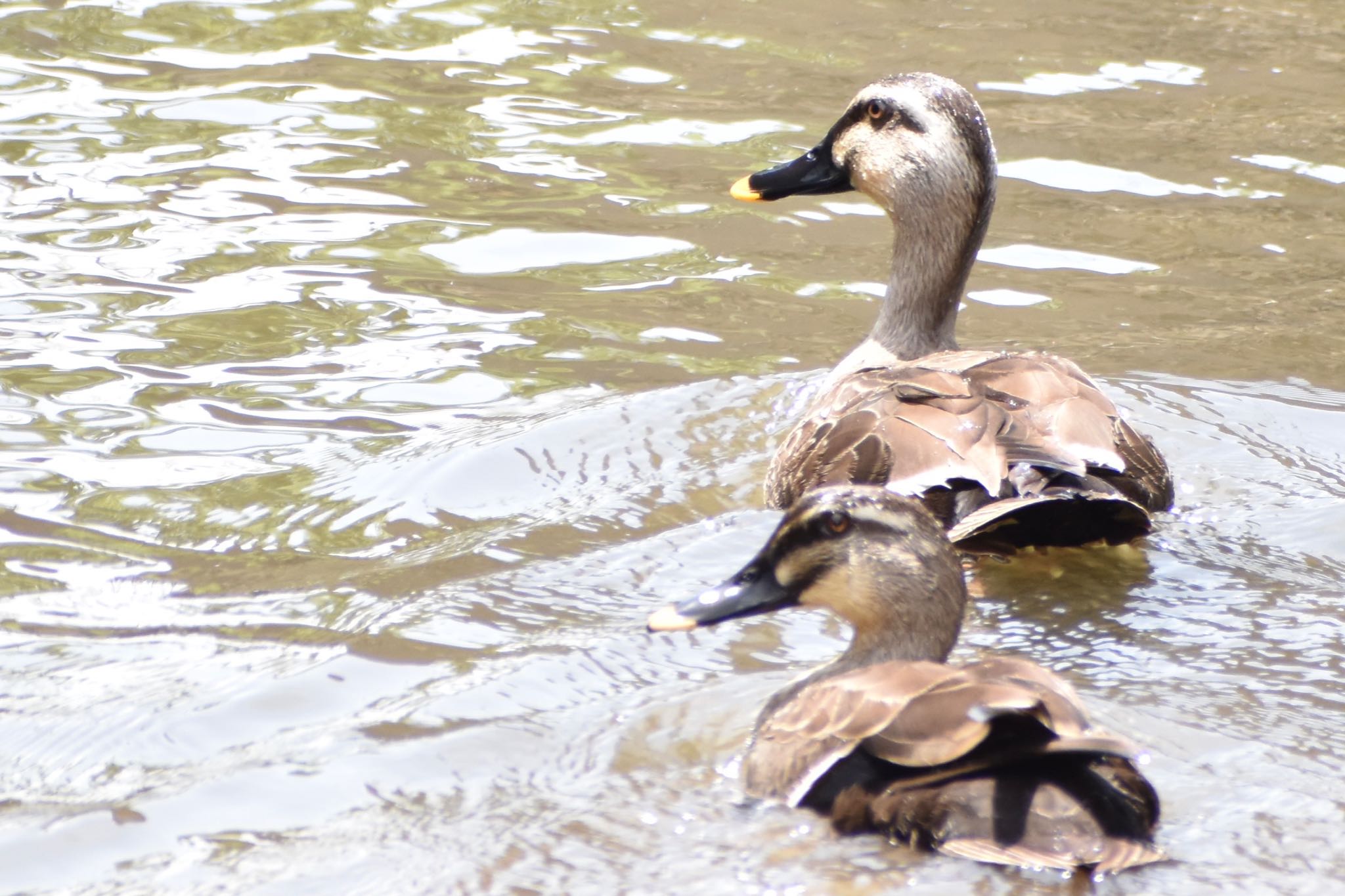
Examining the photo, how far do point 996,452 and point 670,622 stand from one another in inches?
59.7

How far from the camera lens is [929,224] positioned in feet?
25.2

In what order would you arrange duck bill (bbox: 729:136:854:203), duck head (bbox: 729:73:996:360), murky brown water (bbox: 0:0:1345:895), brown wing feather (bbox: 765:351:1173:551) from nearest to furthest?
murky brown water (bbox: 0:0:1345:895)
brown wing feather (bbox: 765:351:1173:551)
duck head (bbox: 729:73:996:360)
duck bill (bbox: 729:136:854:203)

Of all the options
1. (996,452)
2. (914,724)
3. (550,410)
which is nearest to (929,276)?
(550,410)

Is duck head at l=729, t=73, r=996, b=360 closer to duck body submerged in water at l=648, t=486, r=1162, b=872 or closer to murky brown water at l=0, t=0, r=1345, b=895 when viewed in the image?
murky brown water at l=0, t=0, r=1345, b=895

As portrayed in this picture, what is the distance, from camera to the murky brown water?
4.60m

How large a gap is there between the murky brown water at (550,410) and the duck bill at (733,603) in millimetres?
328

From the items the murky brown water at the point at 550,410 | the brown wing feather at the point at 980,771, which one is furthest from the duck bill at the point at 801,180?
the brown wing feather at the point at 980,771

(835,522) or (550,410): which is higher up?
(835,522)

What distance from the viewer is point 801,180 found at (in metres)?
8.18

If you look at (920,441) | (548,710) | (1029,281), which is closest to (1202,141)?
(1029,281)

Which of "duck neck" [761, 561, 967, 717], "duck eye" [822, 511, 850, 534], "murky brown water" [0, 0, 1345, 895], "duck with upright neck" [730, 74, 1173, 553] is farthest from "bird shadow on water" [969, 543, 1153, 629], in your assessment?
"duck eye" [822, 511, 850, 534]

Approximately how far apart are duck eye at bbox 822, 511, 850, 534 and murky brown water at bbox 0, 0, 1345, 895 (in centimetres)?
59

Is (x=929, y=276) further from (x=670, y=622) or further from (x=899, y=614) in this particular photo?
(x=670, y=622)

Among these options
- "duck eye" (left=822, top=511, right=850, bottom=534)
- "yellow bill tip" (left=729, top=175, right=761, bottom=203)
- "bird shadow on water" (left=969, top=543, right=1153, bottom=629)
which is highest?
"yellow bill tip" (left=729, top=175, right=761, bottom=203)
